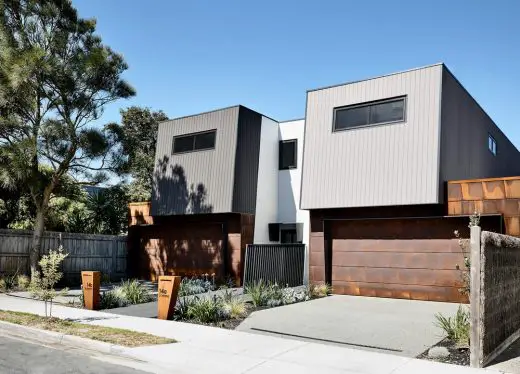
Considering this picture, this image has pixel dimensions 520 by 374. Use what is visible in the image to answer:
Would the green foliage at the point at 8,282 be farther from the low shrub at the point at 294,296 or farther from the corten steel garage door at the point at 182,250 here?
the low shrub at the point at 294,296

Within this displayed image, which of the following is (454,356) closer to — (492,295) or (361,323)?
(492,295)

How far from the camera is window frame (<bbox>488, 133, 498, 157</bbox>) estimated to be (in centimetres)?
2095

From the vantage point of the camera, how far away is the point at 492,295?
27.0ft

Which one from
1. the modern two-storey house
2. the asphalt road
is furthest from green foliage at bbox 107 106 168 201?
the asphalt road

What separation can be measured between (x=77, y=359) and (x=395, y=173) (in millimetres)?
10938

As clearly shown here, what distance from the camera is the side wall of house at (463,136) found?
1528 centimetres

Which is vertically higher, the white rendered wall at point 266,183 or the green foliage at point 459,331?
the white rendered wall at point 266,183

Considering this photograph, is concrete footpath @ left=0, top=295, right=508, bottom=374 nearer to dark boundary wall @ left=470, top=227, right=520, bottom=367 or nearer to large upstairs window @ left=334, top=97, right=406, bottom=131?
dark boundary wall @ left=470, top=227, right=520, bottom=367

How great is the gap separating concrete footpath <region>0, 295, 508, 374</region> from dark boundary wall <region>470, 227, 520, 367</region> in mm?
633

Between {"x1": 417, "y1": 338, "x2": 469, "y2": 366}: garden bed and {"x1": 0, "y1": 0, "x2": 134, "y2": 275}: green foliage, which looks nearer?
{"x1": 417, "y1": 338, "x2": 469, "y2": 366}: garden bed

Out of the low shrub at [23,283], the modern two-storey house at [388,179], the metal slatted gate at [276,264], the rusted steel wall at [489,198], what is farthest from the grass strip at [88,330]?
the rusted steel wall at [489,198]

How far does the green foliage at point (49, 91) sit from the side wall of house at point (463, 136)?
12.6 m

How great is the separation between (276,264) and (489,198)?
7.33 meters

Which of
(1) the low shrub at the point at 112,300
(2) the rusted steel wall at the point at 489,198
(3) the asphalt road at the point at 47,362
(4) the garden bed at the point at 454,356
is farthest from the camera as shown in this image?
(1) the low shrub at the point at 112,300
